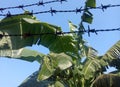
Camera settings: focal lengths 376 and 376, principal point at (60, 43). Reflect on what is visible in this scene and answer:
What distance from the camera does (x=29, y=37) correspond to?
28.2ft

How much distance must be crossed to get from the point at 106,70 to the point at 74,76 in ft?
3.52

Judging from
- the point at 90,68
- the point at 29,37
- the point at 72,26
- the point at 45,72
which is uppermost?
the point at 29,37

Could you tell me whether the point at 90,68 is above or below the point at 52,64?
below

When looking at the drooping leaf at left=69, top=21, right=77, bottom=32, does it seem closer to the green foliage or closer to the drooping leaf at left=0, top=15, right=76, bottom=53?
the green foliage

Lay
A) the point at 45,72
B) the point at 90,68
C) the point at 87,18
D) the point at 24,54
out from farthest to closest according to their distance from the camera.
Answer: the point at 87,18 < the point at 90,68 < the point at 24,54 < the point at 45,72

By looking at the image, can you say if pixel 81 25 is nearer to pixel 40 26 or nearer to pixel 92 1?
pixel 92 1

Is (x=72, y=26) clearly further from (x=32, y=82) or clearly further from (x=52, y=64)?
(x=32, y=82)

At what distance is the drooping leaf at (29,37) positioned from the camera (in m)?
8.23

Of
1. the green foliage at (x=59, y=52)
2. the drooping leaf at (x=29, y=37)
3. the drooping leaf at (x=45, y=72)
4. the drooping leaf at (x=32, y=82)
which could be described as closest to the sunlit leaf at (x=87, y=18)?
the green foliage at (x=59, y=52)

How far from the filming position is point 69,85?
9.73m

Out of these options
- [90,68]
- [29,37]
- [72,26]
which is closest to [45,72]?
[29,37]

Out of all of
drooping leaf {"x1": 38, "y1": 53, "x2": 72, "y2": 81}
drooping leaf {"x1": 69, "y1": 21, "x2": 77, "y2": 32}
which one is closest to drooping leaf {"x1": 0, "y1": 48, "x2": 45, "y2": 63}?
drooping leaf {"x1": 38, "y1": 53, "x2": 72, "y2": 81}

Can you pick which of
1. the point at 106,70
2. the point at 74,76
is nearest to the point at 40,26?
the point at 74,76

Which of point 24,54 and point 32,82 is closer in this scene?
point 24,54
